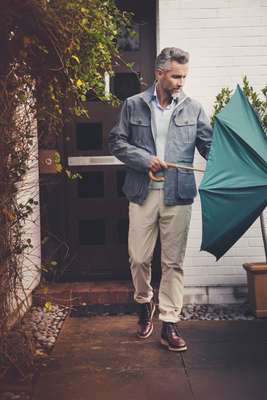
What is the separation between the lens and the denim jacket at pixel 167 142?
4.73 meters

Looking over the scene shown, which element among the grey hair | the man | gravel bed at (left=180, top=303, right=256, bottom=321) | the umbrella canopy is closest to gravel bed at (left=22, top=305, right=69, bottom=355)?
→ the man

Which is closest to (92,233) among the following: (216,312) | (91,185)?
(91,185)

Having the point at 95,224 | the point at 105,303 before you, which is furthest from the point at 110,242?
the point at 105,303

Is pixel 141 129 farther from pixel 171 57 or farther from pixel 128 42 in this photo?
pixel 128 42

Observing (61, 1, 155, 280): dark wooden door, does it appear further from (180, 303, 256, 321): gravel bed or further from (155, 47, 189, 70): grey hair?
(155, 47, 189, 70): grey hair

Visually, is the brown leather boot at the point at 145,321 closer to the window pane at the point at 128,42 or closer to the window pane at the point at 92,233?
the window pane at the point at 92,233

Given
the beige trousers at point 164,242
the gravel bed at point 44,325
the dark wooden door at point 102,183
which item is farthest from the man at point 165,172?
the dark wooden door at point 102,183

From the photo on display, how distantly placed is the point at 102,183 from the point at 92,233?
0.51 metres

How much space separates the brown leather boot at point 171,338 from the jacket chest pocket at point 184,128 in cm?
136

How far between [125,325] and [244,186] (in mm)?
2001

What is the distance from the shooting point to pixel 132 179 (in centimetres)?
481

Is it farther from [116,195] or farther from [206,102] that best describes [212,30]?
[116,195]

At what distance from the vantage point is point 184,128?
4.78 metres

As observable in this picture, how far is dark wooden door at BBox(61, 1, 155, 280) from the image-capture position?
636cm
